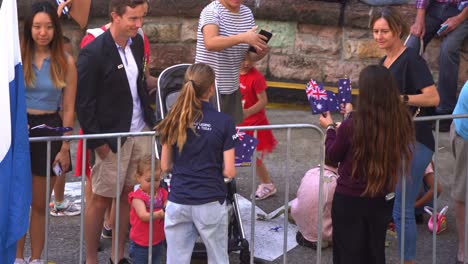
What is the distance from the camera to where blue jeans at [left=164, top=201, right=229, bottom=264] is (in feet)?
17.0

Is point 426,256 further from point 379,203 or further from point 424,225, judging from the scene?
point 379,203

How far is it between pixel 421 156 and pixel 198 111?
1580 millimetres

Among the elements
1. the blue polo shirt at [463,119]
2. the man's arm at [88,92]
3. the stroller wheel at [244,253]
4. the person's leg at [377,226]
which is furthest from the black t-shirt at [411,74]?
the man's arm at [88,92]

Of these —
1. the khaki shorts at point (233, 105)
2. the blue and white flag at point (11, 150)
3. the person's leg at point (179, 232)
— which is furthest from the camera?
the khaki shorts at point (233, 105)

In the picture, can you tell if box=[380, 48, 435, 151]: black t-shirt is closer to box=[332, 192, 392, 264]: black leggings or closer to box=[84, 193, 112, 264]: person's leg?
box=[332, 192, 392, 264]: black leggings

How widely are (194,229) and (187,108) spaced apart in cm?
68

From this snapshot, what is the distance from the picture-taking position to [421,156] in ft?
19.6

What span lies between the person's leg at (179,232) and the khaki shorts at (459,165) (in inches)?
73.4

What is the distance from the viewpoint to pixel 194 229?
5324 millimetres

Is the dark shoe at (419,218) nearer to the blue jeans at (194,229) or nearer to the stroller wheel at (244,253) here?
the stroller wheel at (244,253)

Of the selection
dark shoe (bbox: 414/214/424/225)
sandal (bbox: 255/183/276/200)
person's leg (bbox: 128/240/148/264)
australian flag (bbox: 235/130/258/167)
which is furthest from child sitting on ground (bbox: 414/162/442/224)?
person's leg (bbox: 128/240/148/264)

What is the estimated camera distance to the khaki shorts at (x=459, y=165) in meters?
6.18

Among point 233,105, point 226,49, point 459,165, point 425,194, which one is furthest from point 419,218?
point 226,49

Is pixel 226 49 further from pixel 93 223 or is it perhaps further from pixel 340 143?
pixel 340 143
